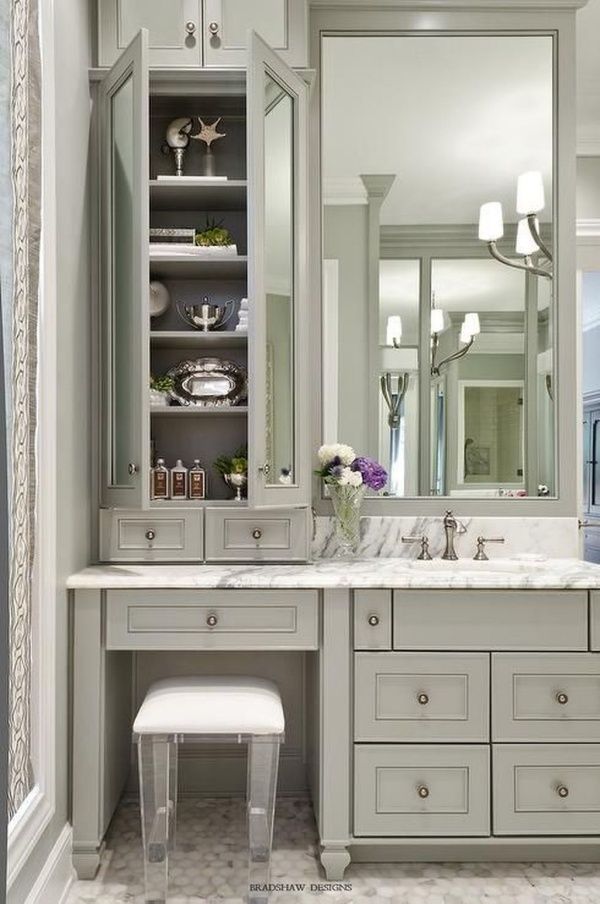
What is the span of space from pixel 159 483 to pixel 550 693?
1382 mm

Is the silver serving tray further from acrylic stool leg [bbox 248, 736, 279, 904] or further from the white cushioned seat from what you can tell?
acrylic stool leg [bbox 248, 736, 279, 904]

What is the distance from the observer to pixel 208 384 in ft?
8.34

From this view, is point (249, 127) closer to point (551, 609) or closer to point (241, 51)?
point (241, 51)

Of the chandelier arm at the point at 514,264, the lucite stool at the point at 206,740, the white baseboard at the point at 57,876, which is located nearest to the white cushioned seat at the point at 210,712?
the lucite stool at the point at 206,740

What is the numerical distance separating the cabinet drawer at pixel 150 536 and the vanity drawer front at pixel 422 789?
0.82 m

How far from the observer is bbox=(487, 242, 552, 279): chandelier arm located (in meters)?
2.74

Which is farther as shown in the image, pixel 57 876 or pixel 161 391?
pixel 161 391

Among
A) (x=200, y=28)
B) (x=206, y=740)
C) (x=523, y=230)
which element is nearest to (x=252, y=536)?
→ (x=206, y=740)

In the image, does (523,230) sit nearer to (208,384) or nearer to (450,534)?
(450,534)

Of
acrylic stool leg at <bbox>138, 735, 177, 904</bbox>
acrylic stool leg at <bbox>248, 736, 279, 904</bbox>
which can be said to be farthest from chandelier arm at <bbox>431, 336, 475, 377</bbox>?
acrylic stool leg at <bbox>138, 735, 177, 904</bbox>

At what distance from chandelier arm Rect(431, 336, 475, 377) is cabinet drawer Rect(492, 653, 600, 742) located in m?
1.07

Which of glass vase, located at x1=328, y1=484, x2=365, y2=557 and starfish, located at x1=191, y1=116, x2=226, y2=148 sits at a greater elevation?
starfish, located at x1=191, y1=116, x2=226, y2=148

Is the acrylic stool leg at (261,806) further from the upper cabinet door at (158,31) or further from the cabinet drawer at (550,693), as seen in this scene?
the upper cabinet door at (158,31)

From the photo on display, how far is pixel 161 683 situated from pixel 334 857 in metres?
0.70
